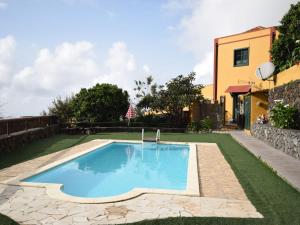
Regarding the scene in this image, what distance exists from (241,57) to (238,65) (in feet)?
2.39

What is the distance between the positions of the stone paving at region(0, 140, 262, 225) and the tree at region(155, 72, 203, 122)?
15.1m

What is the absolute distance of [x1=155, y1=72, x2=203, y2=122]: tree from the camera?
74.2 feet

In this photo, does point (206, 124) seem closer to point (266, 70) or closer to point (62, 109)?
point (266, 70)

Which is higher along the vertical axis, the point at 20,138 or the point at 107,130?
the point at 107,130

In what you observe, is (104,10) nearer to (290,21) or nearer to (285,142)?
(285,142)

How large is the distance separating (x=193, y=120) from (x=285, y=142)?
41.2ft

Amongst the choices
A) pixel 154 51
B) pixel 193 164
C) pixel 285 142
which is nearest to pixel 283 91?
pixel 285 142

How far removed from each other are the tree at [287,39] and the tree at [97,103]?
439 inches

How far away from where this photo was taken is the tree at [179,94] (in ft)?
74.2

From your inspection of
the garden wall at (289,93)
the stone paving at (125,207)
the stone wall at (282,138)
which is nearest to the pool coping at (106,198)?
the stone paving at (125,207)

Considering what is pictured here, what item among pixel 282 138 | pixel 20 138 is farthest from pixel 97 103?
pixel 282 138

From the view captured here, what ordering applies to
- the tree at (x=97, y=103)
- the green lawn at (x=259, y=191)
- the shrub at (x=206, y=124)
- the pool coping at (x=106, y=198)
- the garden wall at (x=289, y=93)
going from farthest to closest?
the shrub at (x=206, y=124) → the tree at (x=97, y=103) → the garden wall at (x=289, y=93) → the pool coping at (x=106, y=198) → the green lawn at (x=259, y=191)

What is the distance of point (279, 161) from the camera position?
9.86 meters

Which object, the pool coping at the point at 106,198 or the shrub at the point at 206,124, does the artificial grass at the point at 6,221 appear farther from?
the shrub at the point at 206,124
